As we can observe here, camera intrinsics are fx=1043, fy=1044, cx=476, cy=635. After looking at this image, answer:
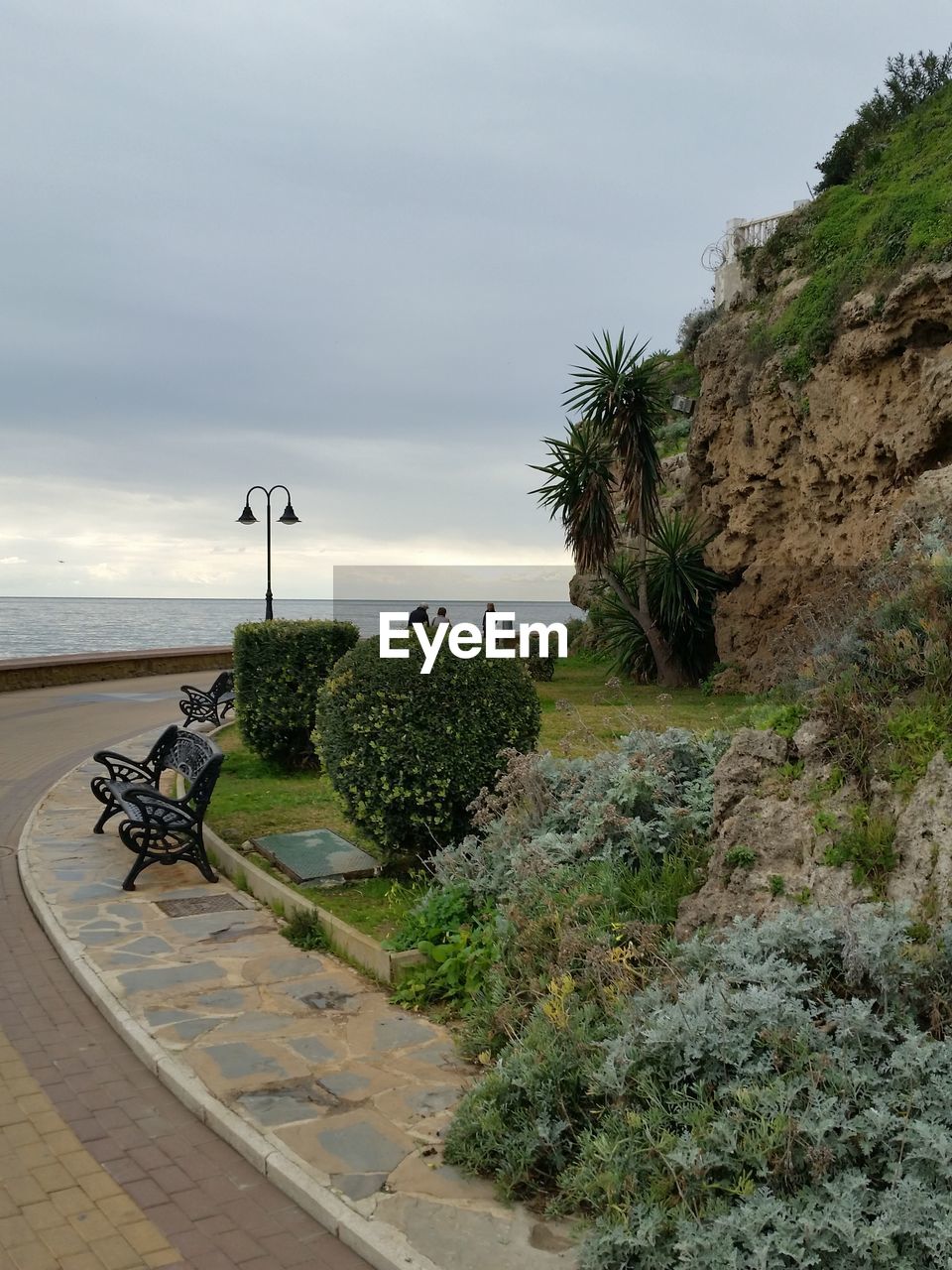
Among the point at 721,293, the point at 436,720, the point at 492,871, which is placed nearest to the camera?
the point at 492,871

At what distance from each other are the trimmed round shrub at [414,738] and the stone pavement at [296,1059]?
3.54 ft

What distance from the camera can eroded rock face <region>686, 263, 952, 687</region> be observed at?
46.1ft

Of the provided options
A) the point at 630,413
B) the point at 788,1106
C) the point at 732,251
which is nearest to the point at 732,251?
the point at 732,251

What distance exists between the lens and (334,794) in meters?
7.58

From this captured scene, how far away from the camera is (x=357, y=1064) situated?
192 inches

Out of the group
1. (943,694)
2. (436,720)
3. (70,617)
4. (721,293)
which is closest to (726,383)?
(436,720)

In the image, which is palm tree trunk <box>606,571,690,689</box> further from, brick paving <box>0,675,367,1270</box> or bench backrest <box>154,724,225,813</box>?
brick paving <box>0,675,367,1270</box>

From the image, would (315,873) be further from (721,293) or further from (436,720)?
(721,293)

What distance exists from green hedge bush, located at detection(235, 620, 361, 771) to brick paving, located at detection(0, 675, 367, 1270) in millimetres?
5478

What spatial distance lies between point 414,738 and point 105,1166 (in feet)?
11.5

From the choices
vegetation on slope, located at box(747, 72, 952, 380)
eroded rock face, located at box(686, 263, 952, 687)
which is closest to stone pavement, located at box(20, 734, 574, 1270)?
eroded rock face, located at box(686, 263, 952, 687)

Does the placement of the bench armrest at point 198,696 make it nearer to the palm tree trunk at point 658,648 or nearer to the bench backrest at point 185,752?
the bench backrest at point 185,752

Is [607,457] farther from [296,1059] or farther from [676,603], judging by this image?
[296,1059]

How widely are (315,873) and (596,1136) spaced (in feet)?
13.8
